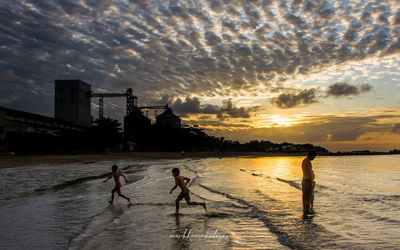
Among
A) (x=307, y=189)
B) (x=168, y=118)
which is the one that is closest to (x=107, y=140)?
(x=168, y=118)

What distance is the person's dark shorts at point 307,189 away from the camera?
11312mm

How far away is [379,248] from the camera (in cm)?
818

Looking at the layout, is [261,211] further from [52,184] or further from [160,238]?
[52,184]

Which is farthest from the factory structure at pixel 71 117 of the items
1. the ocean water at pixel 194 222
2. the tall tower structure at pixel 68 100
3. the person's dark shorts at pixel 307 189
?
the person's dark shorts at pixel 307 189

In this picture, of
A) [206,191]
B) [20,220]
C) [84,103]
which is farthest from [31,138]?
[20,220]

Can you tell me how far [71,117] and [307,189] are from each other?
90541 mm

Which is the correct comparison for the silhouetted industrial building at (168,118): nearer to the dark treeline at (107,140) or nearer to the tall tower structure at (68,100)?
the dark treeline at (107,140)

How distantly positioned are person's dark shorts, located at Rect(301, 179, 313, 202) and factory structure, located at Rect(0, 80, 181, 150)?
186 feet

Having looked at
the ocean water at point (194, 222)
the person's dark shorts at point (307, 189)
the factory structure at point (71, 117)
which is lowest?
the ocean water at point (194, 222)

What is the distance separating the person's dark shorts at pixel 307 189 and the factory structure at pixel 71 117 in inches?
2238

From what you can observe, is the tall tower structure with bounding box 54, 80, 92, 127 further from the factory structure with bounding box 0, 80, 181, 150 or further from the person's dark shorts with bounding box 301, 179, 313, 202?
the person's dark shorts with bounding box 301, 179, 313, 202

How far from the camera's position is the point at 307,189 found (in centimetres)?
1144

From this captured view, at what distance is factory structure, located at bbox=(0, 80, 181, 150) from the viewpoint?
59.1 metres

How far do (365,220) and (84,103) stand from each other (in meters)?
94.2
